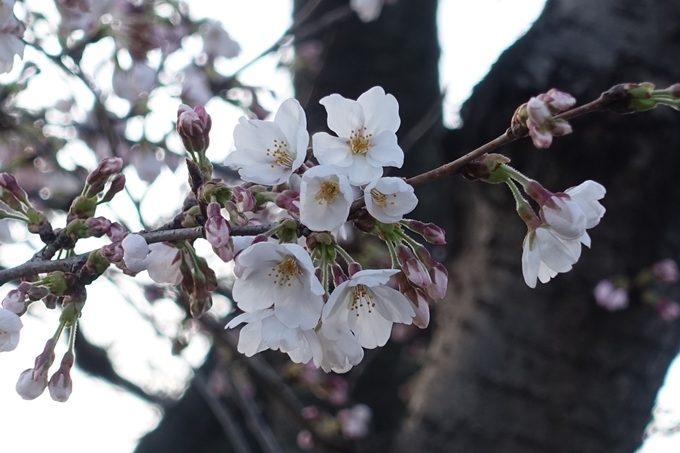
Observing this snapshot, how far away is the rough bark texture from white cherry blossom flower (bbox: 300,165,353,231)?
3.37 feet

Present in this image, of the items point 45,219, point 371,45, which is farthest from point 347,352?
point 371,45

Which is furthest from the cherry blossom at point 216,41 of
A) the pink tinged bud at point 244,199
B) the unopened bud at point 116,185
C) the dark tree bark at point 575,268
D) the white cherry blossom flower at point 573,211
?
the white cherry blossom flower at point 573,211

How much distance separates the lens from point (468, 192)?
180cm

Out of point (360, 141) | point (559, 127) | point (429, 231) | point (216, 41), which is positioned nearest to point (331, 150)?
point (360, 141)

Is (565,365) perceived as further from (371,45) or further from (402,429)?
(371,45)

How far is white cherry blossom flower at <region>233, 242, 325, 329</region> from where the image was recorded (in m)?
0.64

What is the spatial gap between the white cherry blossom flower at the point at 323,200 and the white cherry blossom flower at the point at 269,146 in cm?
8

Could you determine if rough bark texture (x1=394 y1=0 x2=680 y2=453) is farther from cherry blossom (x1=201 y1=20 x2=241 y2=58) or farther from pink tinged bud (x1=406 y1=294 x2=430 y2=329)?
cherry blossom (x1=201 y1=20 x2=241 y2=58)

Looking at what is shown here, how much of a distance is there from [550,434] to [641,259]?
554 millimetres

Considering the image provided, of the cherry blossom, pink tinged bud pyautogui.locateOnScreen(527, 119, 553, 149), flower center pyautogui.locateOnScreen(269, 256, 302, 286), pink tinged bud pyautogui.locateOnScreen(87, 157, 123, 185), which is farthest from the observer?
the cherry blossom

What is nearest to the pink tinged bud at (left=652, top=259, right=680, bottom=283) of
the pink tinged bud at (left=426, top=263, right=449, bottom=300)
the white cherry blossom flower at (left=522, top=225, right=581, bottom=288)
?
the white cherry blossom flower at (left=522, top=225, right=581, bottom=288)

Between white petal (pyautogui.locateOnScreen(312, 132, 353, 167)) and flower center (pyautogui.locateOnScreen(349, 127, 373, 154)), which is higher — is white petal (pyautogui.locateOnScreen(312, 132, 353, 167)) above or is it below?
below

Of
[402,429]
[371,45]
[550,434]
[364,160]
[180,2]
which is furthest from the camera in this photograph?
[371,45]

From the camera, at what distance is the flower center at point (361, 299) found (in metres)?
0.73
